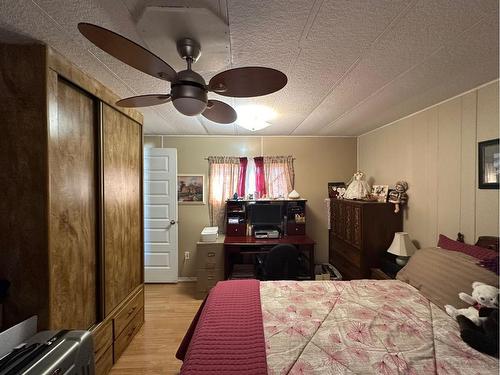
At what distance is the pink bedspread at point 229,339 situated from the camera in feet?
3.67

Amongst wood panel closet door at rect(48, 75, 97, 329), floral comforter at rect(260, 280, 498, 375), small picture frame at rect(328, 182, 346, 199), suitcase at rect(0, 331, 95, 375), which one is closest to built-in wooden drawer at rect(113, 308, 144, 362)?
wood panel closet door at rect(48, 75, 97, 329)

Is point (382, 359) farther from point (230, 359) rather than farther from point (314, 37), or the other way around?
point (314, 37)

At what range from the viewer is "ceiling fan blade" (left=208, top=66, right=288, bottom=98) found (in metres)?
1.04

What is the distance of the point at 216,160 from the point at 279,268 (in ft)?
6.30

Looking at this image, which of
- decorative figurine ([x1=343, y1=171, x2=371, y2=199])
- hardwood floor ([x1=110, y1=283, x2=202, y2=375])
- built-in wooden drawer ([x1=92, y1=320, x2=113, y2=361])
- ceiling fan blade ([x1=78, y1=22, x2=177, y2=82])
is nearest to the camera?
ceiling fan blade ([x1=78, y1=22, x2=177, y2=82])

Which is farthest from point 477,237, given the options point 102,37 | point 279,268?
point 102,37

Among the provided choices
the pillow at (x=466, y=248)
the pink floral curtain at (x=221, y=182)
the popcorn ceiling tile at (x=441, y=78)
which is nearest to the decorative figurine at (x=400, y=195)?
the pillow at (x=466, y=248)

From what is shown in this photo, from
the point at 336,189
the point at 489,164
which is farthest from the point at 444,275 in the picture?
the point at 336,189

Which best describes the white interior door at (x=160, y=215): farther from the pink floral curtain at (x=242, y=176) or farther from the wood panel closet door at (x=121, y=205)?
the wood panel closet door at (x=121, y=205)

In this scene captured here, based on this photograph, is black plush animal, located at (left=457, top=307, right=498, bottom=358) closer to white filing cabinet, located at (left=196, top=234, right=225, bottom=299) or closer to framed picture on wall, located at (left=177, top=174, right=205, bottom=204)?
white filing cabinet, located at (left=196, top=234, right=225, bottom=299)

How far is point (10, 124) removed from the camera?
130 centimetres

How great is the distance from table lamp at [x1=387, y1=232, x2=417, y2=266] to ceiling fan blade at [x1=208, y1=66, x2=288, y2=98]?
7.42ft

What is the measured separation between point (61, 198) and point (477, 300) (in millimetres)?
2605

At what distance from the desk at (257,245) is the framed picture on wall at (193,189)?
2.70 ft
